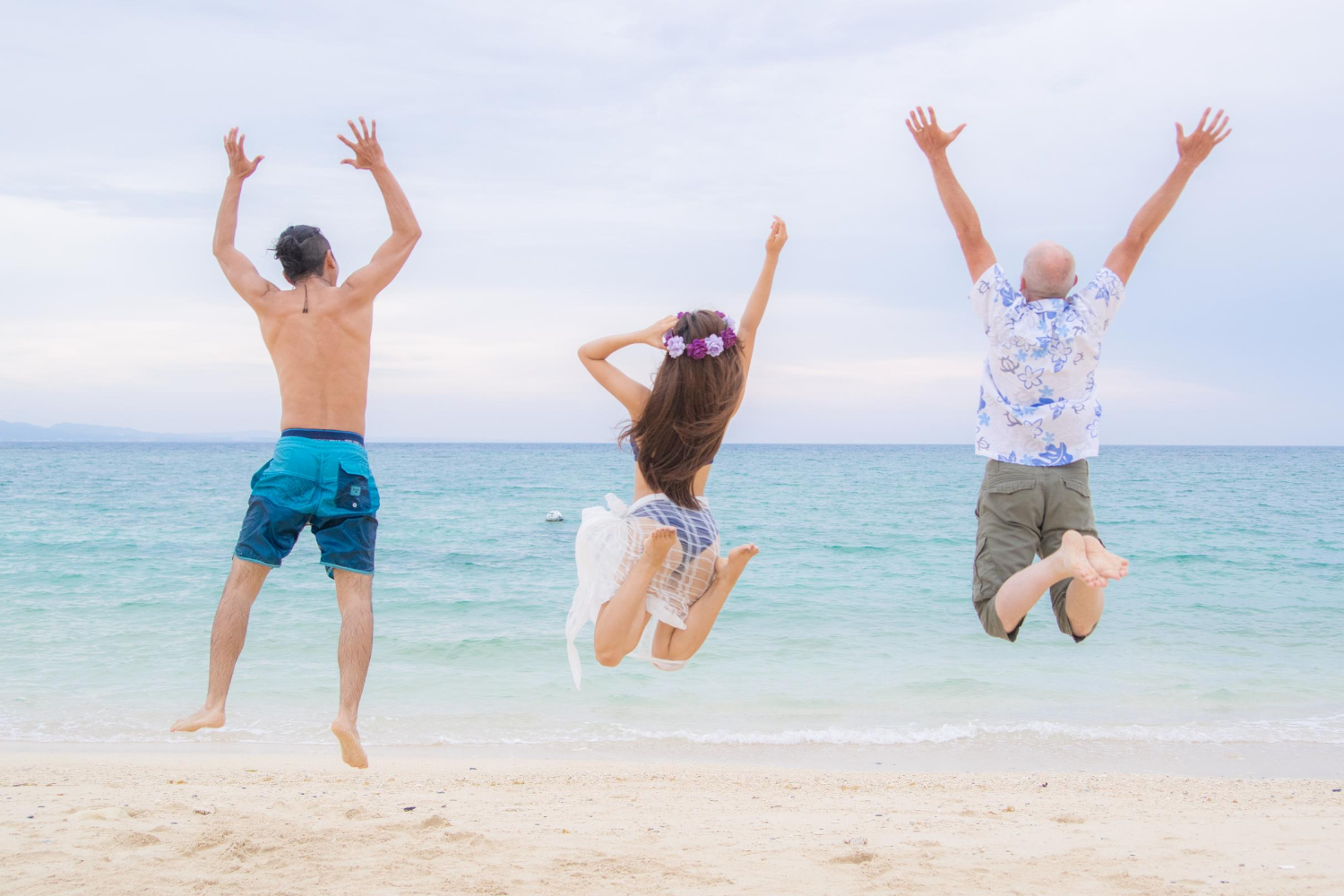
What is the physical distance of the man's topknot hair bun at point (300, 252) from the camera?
175 inches

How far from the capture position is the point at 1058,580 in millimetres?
3984

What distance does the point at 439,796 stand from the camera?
6844mm

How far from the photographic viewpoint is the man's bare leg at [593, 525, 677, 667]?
4254 millimetres

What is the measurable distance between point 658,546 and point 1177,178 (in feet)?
8.70

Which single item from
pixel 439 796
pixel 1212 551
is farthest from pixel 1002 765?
pixel 1212 551

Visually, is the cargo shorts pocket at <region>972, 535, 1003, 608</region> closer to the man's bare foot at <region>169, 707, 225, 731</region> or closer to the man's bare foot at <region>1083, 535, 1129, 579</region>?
the man's bare foot at <region>1083, 535, 1129, 579</region>

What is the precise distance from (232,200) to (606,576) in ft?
7.59

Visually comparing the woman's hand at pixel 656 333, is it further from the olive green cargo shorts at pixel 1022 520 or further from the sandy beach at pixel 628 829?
the sandy beach at pixel 628 829

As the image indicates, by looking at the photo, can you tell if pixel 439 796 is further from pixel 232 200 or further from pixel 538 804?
pixel 232 200

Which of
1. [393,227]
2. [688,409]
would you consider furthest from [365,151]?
[688,409]

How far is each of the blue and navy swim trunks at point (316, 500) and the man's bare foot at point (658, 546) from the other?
3.69ft

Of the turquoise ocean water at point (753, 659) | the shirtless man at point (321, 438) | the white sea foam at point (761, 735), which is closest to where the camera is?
the shirtless man at point (321, 438)

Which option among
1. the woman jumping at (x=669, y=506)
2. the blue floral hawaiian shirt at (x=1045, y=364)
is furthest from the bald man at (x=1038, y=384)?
the woman jumping at (x=669, y=506)

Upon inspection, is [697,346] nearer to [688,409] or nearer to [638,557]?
[688,409]
